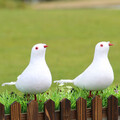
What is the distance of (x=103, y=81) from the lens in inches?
187

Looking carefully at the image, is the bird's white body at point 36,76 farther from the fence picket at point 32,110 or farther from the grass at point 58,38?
the grass at point 58,38

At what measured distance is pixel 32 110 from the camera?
4398mm

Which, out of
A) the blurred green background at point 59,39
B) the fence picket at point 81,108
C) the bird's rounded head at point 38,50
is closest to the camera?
the fence picket at point 81,108

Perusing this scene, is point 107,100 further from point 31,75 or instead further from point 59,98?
point 31,75

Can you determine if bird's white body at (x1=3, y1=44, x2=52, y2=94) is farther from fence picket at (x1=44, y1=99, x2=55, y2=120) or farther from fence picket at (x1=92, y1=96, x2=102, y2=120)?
fence picket at (x1=92, y1=96, x2=102, y2=120)

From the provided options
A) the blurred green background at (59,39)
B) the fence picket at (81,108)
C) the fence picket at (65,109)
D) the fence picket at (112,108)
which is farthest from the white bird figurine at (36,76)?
the blurred green background at (59,39)

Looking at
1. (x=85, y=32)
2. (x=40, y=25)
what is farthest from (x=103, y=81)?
(x=40, y=25)

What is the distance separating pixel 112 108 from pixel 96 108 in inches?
10.2

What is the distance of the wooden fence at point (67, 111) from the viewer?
14.3ft

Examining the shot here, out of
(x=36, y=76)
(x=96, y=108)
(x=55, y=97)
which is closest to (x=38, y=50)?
(x=36, y=76)

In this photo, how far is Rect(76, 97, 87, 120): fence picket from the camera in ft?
14.9

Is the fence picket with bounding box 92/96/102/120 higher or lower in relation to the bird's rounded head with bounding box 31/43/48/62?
lower

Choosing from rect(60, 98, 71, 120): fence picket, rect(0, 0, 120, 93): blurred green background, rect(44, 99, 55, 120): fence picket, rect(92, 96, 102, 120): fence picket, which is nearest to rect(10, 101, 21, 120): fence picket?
rect(44, 99, 55, 120): fence picket

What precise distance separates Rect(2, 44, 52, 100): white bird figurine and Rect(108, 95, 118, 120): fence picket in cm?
87
